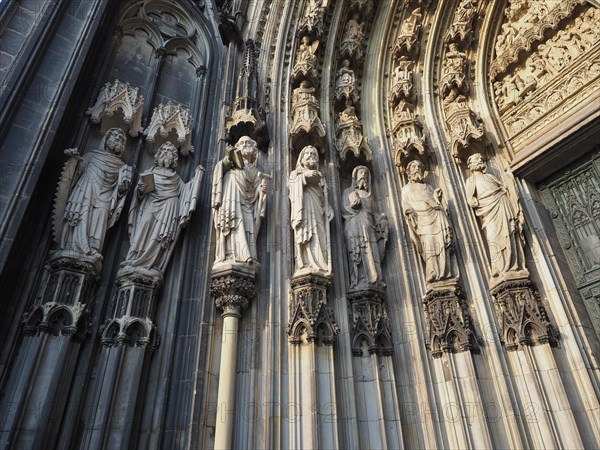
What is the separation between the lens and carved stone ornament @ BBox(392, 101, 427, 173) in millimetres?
6090

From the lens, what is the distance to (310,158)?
5484 mm

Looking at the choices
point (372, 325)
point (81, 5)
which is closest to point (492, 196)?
point (372, 325)

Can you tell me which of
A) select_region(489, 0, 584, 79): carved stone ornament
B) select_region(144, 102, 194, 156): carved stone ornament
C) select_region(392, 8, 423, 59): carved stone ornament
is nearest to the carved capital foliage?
select_region(144, 102, 194, 156): carved stone ornament

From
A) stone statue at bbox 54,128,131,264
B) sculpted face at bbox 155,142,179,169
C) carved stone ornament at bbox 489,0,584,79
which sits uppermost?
carved stone ornament at bbox 489,0,584,79

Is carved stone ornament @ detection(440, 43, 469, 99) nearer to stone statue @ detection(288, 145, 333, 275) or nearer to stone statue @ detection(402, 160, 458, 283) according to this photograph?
stone statue @ detection(402, 160, 458, 283)

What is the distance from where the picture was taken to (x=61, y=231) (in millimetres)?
4297

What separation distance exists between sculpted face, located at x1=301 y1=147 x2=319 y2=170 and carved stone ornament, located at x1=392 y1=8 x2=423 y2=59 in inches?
112

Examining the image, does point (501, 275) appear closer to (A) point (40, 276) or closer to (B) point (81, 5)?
(A) point (40, 276)

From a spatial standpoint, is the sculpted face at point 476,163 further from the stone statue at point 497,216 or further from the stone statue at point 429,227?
the stone statue at point 429,227

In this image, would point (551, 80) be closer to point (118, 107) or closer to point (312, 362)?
point (312, 362)

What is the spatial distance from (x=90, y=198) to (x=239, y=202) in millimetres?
1542

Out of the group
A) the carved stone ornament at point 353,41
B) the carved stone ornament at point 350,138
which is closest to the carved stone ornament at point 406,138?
the carved stone ornament at point 350,138

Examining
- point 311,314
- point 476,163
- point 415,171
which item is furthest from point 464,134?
point 311,314

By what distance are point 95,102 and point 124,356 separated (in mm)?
3318
